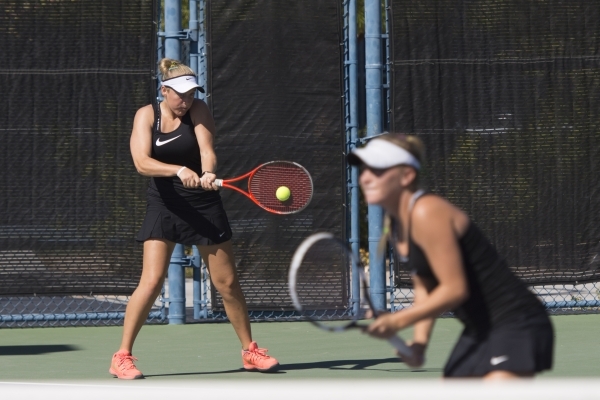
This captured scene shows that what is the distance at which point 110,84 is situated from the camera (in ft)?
23.5

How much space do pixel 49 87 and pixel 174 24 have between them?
889 mm

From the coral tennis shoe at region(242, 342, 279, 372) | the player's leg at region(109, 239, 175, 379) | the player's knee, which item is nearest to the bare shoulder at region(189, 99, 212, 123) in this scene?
the player's leg at region(109, 239, 175, 379)

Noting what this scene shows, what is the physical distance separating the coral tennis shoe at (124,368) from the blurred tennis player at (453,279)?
2.46 metres

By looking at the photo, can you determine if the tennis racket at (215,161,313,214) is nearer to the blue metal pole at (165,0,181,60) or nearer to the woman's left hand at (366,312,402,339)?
the blue metal pole at (165,0,181,60)

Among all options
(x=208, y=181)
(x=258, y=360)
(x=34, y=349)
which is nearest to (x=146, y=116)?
(x=208, y=181)

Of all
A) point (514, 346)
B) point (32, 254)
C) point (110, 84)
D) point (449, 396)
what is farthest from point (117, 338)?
point (449, 396)

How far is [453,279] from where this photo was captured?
279cm

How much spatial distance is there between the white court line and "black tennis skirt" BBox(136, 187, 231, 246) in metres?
3.26

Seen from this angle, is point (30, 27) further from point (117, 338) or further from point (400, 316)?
point (400, 316)

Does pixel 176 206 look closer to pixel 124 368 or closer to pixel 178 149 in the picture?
pixel 178 149

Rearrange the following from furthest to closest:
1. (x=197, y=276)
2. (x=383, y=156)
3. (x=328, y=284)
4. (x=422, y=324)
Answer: (x=197, y=276) < (x=328, y=284) < (x=422, y=324) < (x=383, y=156)

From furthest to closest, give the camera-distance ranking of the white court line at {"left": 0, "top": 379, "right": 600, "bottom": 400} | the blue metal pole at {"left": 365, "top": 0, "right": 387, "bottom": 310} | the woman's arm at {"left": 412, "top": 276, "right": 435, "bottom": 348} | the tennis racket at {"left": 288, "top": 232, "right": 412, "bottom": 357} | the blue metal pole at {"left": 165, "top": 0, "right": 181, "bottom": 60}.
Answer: the blue metal pole at {"left": 365, "top": 0, "right": 387, "bottom": 310}
the blue metal pole at {"left": 165, "top": 0, "right": 181, "bottom": 60}
the tennis racket at {"left": 288, "top": 232, "right": 412, "bottom": 357}
the woman's arm at {"left": 412, "top": 276, "right": 435, "bottom": 348}
the white court line at {"left": 0, "top": 379, "right": 600, "bottom": 400}

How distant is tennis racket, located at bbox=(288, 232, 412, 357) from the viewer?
3.23 metres

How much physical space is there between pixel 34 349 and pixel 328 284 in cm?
177
